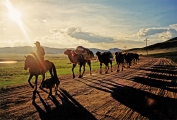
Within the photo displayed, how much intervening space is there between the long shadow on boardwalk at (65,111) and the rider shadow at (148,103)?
257cm

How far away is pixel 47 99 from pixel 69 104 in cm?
160

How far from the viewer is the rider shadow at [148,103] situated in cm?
1079

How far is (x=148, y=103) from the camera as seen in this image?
504 inches

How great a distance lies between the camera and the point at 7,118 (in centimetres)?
954

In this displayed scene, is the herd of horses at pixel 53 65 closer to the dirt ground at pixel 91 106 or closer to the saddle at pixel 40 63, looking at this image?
the saddle at pixel 40 63

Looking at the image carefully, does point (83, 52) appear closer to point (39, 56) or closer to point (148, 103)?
point (39, 56)

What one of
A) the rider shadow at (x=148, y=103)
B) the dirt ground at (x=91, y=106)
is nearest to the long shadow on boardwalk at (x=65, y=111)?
the dirt ground at (x=91, y=106)

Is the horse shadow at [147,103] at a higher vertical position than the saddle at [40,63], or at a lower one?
lower

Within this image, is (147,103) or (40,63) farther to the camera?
(40,63)

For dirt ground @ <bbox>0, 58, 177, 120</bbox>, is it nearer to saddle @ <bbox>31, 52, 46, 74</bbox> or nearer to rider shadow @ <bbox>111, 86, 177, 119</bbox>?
rider shadow @ <bbox>111, 86, 177, 119</bbox>

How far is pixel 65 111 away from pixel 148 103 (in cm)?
476

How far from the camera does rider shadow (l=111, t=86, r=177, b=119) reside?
10.8 metres

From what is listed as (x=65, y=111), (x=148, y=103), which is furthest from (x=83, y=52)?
(x=65, y=111)

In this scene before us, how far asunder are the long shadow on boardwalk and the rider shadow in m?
2.57
